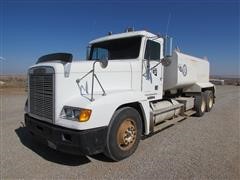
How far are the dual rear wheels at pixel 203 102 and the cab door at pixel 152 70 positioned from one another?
10.7 feet

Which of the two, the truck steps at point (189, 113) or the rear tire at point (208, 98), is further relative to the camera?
the rear tire at point (208, 98)

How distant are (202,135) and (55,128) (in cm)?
407

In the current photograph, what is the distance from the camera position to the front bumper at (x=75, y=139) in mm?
3359

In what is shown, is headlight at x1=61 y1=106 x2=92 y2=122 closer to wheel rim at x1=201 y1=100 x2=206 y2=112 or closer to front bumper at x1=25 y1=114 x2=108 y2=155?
front bumper at x1=25 y1=114 x2=108 y2=155

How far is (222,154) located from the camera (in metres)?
4.36

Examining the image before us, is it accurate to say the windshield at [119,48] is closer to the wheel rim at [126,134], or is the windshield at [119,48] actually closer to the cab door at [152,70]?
the cab door at [152,70]

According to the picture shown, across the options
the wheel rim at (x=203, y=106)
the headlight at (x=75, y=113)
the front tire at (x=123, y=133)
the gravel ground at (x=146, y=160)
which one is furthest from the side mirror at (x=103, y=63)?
the wheel rim at (x=203, y=106)

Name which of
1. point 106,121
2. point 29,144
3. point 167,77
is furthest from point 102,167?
point 167,77

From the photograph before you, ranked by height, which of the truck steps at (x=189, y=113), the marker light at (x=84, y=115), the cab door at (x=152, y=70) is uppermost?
the cab door at (x=152, y=70)

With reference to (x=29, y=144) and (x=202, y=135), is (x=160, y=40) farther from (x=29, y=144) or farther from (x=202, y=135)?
(x=29, y=144)

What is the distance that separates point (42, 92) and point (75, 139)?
4.11 feet

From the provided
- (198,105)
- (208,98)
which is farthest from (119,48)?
(208,98)

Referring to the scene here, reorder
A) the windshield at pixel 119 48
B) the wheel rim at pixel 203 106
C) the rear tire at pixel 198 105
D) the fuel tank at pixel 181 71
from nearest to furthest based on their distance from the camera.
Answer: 1. the windshield at pixel 119 48
2. the fuel tank at pixel 181 71
3. the rear tire at pixel 198 105
4. the wheel rim at pixel 203 106

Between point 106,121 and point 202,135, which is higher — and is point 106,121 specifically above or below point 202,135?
above
